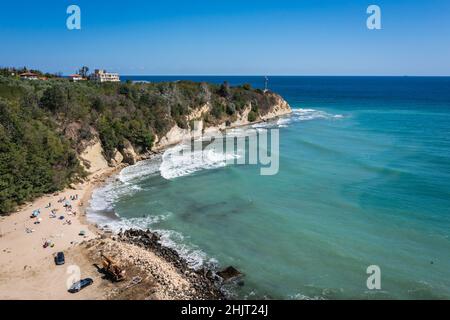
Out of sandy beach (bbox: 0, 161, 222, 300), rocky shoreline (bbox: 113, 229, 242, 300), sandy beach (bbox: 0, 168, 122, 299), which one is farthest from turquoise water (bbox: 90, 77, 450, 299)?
sandy beach (bbox: 0, 168, 122, 299)

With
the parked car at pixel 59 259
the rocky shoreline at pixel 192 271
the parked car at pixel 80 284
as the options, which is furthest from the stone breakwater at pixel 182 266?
the parked car at pixel 80 284

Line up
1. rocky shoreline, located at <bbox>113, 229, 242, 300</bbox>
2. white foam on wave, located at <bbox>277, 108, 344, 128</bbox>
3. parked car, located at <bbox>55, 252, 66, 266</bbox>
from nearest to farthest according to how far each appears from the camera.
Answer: rocky shoreline, located at <bbox>113, 229, 242, 300</bbox>, parked car, located at <bbox>55, 252, 66, 266</bbox>, white foam on wave, located at <bbox>277, 108, 344, 128</bbox>

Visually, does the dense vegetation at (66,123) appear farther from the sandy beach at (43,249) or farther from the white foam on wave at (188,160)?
the white foam on wave at (188,160)

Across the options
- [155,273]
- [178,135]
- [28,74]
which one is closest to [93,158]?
[178,135]

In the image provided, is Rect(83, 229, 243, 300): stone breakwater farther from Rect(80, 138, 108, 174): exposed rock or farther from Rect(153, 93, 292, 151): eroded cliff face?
Rect(153, 93, 292, 151): eroded cliff face

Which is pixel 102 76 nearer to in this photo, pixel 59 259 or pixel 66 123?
pixel 66 123

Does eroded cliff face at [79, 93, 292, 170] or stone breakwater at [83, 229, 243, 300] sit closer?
stone breakwater at [83, 229, 243, 300]
